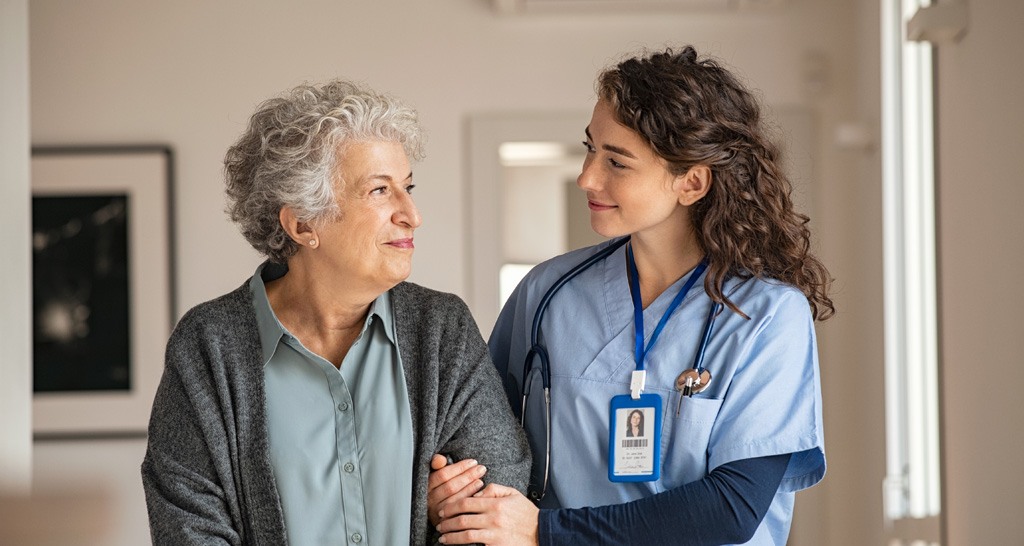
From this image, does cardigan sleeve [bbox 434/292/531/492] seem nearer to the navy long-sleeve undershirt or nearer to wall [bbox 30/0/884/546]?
the navy long-sleeve undershirt

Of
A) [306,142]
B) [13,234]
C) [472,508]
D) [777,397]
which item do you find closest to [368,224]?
[306,142]

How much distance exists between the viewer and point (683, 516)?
5.88 ft

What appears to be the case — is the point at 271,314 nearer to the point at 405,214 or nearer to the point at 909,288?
the point at 405,214

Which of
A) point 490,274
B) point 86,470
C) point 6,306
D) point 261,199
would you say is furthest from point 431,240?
point 261,199

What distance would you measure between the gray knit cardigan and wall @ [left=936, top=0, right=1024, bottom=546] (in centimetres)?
93

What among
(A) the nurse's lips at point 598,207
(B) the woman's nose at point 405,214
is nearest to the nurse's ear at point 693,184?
(A) the nurse's lips at point 598,207

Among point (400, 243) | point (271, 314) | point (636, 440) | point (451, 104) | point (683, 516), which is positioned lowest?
point (683, 516)

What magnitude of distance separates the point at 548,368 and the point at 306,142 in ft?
1.92

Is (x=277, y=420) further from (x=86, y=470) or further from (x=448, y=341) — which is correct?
(x=86, y=470)

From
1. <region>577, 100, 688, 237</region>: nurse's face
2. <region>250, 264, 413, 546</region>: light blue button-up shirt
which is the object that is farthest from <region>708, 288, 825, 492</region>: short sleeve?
<region>250, 264, 413, 546</region>: light blue button-up shirt

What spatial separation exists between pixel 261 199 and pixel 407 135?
0.27 meters

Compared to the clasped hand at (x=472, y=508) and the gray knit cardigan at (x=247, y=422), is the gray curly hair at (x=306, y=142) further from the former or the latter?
the clasped hand at (x=472, y=508)

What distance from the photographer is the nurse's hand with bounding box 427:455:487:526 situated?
Answer: 1.77m

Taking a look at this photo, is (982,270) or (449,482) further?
(982,270)
